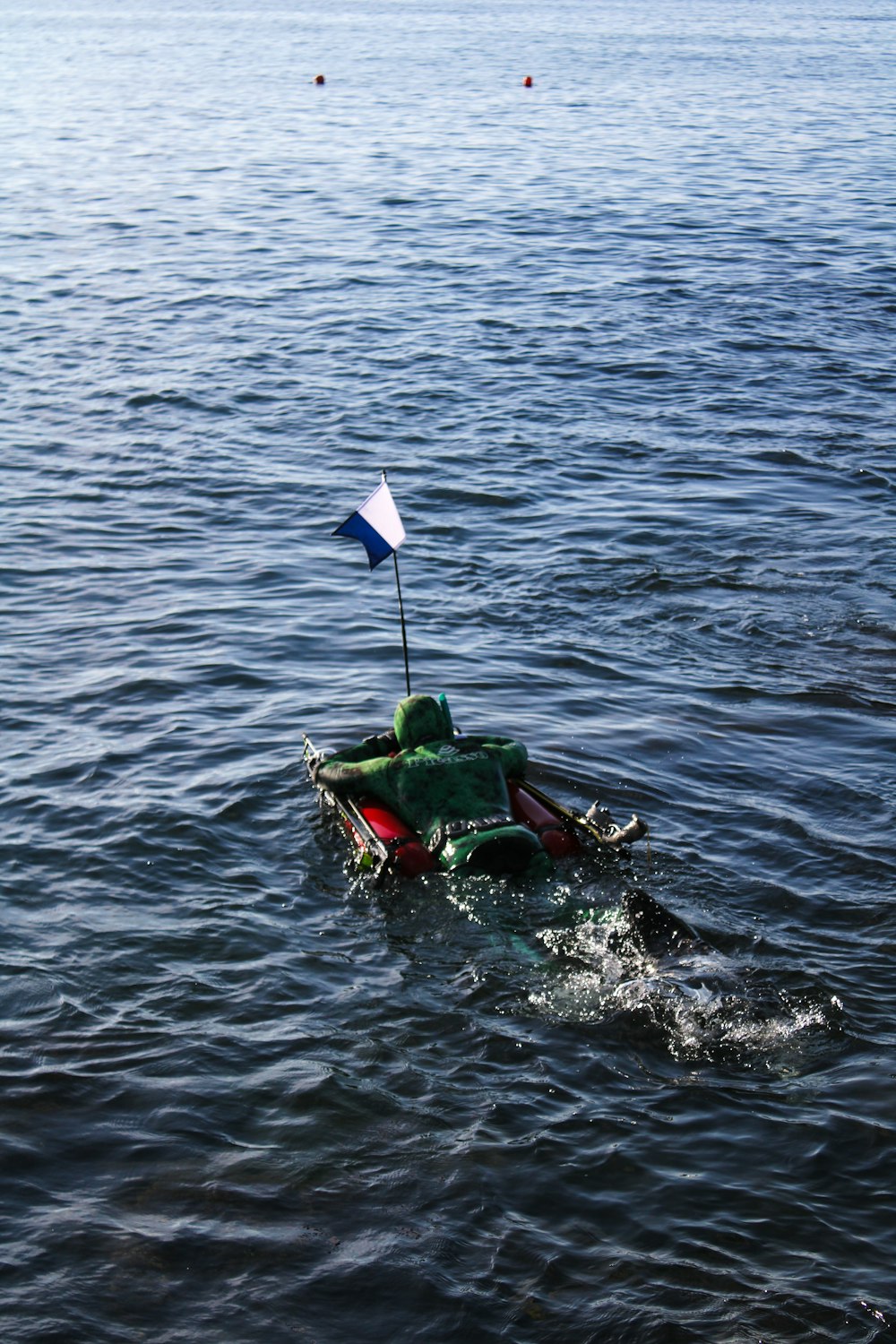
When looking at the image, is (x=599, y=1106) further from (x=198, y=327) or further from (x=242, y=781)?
(x=198, y=327)

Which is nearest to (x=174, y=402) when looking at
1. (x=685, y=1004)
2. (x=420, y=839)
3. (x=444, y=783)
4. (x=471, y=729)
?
(x=471, y=729)

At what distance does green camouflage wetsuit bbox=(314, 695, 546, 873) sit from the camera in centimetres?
1066

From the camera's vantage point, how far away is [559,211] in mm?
36375

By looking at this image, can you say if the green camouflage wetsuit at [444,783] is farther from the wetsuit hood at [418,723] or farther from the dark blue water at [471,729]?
the dark blue water at [471,729]

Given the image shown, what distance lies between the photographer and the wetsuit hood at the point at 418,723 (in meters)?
11.8

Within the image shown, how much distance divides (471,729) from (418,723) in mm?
2012

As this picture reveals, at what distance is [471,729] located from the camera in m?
13.7

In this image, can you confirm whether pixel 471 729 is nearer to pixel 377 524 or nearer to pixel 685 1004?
pixel 377 524

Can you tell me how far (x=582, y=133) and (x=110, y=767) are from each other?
38422 mm

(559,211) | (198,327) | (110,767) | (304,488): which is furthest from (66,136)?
(110,767)

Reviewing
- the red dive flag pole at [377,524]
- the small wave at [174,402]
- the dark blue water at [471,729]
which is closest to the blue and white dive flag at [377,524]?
the red dive flag pole at [377,524]

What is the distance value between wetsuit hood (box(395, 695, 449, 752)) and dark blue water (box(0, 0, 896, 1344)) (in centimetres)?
109

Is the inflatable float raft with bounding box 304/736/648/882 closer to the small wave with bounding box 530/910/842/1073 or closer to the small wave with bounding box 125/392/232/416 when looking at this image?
the small wave with bounding box 530/910/842/1073

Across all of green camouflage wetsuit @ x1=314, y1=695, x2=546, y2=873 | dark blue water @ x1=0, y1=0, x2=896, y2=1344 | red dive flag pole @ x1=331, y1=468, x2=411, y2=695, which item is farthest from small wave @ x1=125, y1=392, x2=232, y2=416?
green camouflage wetsuit @ x1=314, y1=695, x2=546, y2=873
